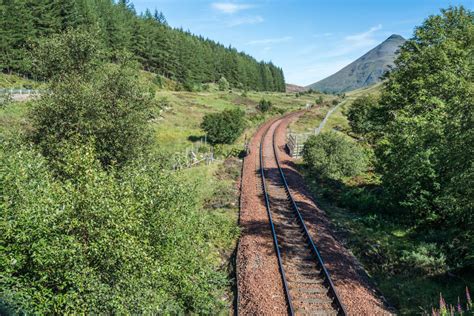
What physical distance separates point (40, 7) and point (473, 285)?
3107 inches

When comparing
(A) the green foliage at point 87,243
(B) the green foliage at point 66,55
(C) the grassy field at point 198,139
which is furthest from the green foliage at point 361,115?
(A) the green foliage at point 87,243

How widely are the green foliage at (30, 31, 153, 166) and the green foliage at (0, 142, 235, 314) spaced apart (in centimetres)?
730

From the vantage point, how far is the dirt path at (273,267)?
11.9 m

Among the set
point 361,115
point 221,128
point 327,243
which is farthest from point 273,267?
point 361,115

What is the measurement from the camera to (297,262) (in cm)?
1488

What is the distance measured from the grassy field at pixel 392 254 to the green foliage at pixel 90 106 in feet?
38.6

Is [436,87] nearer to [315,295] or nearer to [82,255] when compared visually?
[315,295]

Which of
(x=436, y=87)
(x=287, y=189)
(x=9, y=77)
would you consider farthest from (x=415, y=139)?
(x=9, y=77)

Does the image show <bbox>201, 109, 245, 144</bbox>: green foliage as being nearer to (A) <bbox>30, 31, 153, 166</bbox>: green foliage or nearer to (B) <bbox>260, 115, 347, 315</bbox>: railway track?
(B) <bbox>260, 115, 347, 315</bbox>: railway track

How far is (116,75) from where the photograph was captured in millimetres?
19391

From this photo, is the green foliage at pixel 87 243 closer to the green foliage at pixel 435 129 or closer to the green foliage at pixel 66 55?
the green foliage at pixel 435 129

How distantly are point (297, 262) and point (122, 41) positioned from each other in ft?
283

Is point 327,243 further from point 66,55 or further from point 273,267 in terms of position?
point 66,55

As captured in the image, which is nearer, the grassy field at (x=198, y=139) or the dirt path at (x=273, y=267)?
the dirt path at (x=273, y=267)
